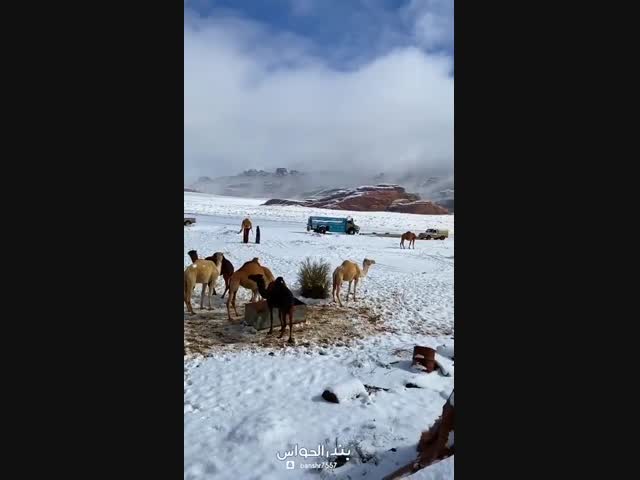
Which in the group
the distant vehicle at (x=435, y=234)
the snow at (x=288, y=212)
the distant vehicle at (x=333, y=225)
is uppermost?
the snow at (x=288, y=212)

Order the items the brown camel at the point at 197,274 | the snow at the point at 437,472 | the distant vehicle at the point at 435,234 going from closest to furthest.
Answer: the snow at the point at 437,472
the distant vehicle at the point at 435,234
the brown camel at the point at 197,274

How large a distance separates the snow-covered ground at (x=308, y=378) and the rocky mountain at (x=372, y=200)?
16 centimetres

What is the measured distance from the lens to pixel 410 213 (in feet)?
16.5

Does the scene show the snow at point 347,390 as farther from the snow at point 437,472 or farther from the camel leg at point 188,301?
the camel leg at point 188,301

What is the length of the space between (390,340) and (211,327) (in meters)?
2.84

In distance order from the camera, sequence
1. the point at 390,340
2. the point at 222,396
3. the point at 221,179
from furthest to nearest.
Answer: the point at 390,340, the point at 221,179, the point at 222,396

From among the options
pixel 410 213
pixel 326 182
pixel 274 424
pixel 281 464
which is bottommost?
pixel 281 464

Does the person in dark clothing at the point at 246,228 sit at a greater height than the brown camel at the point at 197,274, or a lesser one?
greater

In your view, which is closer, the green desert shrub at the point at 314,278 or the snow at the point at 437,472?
the snow at the point at 437,472

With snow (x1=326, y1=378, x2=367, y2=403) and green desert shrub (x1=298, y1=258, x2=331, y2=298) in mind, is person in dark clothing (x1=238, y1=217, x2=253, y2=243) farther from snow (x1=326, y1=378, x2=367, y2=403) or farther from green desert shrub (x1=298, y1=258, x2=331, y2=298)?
snow (x1=326, y1=378, x2=367, y2=403)

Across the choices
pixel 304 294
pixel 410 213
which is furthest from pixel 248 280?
pixel 410 213

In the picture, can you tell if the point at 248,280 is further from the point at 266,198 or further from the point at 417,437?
the point at 417,437

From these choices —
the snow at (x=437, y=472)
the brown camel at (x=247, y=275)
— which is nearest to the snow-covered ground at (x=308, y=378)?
the snow at (x=437, y=472)

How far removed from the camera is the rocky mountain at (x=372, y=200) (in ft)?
14.9
